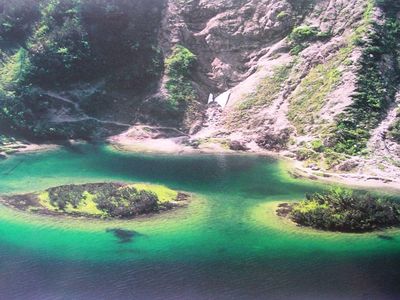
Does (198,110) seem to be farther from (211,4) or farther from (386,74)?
(386,74)

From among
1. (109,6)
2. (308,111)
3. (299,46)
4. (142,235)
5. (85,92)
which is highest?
(109,6)

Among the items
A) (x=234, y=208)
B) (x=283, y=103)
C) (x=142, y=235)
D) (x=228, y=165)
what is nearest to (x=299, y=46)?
(x=283, y=103)

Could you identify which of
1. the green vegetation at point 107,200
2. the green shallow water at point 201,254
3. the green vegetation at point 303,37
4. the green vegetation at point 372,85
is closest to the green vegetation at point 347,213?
the green shallow water at point 201,254

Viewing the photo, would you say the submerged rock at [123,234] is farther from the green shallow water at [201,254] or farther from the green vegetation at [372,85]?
the green vegetation at [372,85]

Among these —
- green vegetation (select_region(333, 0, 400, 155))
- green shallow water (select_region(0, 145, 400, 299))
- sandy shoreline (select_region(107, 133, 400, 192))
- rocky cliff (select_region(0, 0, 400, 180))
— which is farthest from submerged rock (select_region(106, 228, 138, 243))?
green vegetation (select_region(333, 0, 400, 155))

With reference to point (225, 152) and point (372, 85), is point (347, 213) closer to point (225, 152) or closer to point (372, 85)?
point (225, 152)

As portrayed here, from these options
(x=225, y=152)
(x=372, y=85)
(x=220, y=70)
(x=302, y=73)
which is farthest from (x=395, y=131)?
(x=220, y=70)
